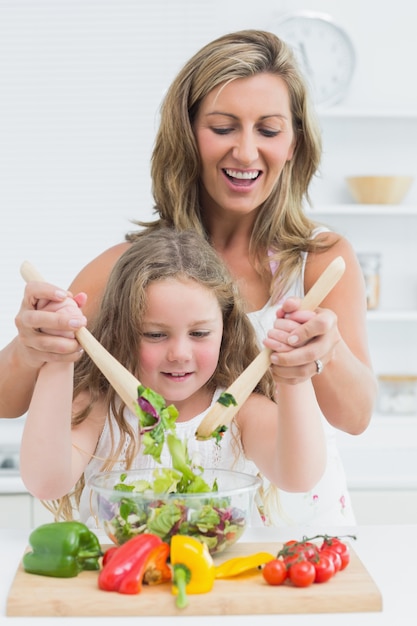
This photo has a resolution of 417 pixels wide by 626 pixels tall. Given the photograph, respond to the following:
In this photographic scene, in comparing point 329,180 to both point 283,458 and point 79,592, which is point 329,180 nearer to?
point 283,458

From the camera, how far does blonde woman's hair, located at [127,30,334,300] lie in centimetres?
183

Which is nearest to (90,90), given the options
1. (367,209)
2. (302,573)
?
(367,209)

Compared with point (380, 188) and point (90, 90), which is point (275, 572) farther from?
point (90, 90)

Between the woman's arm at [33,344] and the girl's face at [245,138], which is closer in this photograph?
the woman's arm at [33,344]

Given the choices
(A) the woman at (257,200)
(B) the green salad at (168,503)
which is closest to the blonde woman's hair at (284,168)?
(A) the woman at (257,200)

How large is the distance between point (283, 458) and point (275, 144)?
62 cm

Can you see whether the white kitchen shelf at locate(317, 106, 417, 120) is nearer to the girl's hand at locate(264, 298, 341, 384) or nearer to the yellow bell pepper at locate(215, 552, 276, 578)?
the girl's hand at locate(264, 298, 341, 384)

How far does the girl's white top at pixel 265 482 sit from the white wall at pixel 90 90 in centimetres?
218

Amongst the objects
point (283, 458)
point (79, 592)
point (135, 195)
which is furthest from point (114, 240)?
point (79, 592)

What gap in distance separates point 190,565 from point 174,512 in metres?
0.08

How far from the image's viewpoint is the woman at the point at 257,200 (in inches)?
67.6

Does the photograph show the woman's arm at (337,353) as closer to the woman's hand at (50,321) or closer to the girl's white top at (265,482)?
the girl's white top at (265,482)

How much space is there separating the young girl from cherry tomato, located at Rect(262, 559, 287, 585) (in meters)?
0.25

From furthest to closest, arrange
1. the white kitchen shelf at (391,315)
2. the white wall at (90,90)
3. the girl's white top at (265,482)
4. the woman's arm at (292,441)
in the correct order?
the white wall at (90,90) → the white kitchen shelf at (391,315) → the girl's white top at (265,482) → the woman's arm at (292,441)
